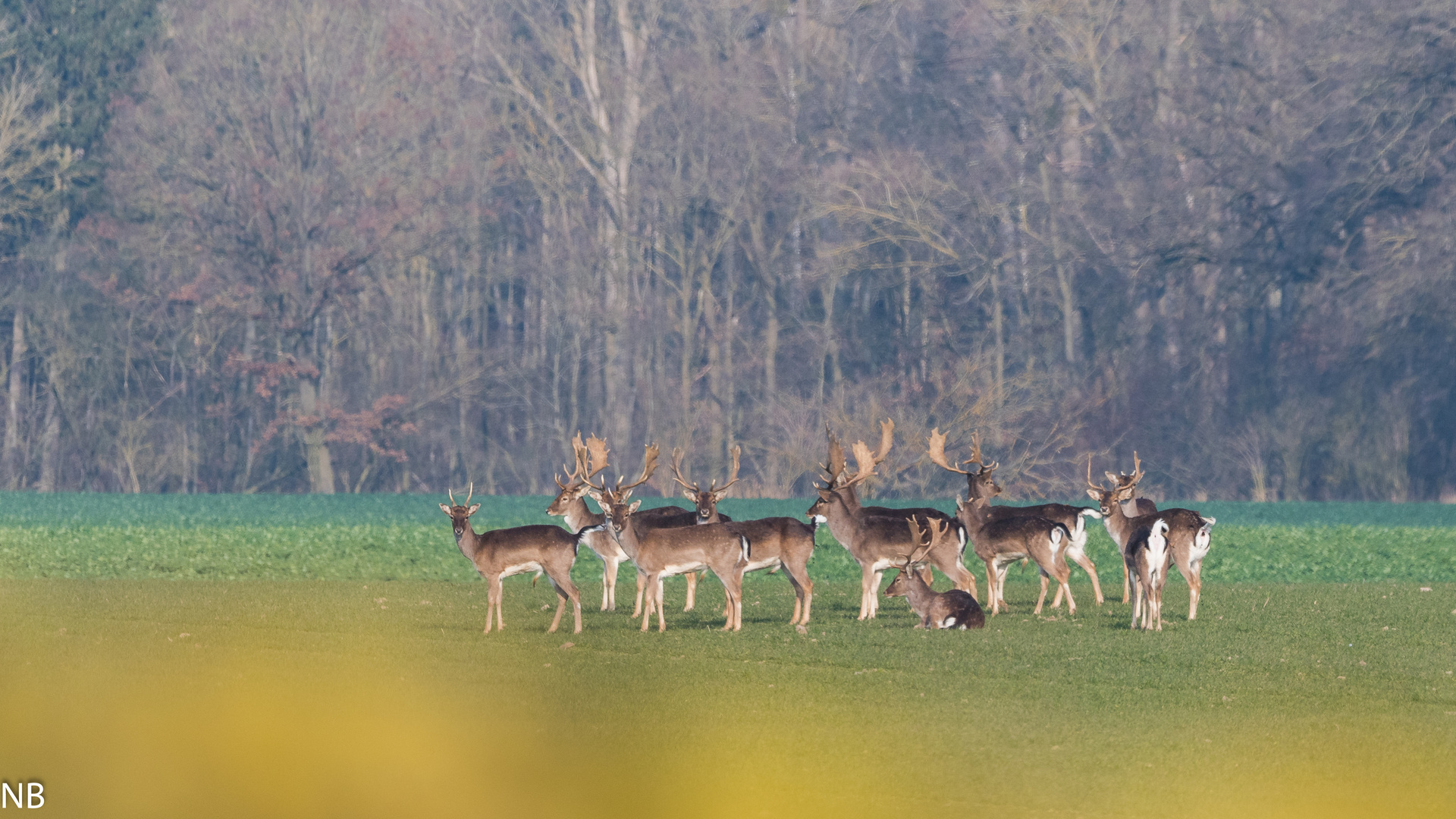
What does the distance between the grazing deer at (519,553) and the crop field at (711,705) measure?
1.43ft

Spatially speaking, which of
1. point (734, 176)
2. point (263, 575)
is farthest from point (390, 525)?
point (734, 176)

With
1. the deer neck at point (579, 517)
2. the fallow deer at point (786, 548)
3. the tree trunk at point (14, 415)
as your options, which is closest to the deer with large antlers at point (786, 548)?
the fallow deer at point (786, 548)

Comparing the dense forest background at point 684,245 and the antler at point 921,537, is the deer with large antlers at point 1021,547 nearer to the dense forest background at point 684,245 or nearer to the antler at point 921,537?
the antler at point 921,537

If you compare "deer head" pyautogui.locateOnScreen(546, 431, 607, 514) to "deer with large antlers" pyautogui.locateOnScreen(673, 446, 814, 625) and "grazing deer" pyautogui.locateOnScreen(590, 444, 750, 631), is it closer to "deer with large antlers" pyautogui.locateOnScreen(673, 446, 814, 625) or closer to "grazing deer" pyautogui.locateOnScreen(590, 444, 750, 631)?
"grazing deer" pyautogui.locateOnScreen(590, 444, 750, 631)

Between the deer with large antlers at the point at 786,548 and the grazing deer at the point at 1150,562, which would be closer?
the grazing deer at the point at 1150,562

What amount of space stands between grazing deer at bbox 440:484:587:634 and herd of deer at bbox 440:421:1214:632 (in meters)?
0.01

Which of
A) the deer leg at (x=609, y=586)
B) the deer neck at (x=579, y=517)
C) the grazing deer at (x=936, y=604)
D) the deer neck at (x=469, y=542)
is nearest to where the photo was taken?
the grazing deer at (x=936, y=604)

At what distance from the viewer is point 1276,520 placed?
31.5 m

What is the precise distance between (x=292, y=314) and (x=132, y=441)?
6089 mm

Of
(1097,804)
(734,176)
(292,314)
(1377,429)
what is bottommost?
(1097,804)

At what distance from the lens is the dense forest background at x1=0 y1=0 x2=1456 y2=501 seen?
4397 cm

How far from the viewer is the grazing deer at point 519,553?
50.4 ft

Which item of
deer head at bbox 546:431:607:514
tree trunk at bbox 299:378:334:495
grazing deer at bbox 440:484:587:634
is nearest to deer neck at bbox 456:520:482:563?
grazing deer at bbox 440:484:587:634

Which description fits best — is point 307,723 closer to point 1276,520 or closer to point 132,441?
point 1276,520
